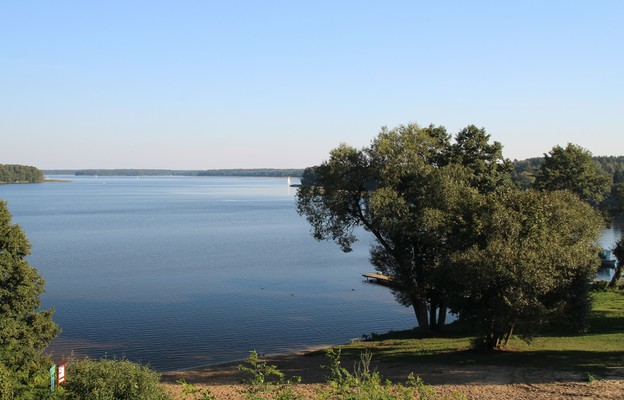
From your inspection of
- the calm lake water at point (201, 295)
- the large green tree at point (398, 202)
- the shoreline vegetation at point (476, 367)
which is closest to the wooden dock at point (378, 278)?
the calm lake water at point (201, 295)

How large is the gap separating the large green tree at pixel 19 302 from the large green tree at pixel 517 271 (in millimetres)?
18000

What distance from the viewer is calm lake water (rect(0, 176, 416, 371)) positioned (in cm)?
3378

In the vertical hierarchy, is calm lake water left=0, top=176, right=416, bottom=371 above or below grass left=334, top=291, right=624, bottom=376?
below

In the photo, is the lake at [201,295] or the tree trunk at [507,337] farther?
the lake at [201,295]

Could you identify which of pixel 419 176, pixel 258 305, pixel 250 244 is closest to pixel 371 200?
pixel 419 176

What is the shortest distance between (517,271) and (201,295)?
3006cm

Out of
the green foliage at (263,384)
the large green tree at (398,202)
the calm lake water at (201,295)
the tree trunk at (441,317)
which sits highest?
the large green tree at (398,202)

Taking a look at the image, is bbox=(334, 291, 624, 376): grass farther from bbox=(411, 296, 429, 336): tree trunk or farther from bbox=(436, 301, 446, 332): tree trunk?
bbox=(411, 296, 429, 336): tree trunk

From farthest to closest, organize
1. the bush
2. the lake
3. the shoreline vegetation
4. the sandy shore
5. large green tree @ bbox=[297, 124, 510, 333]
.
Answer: the lake, large green tree @ bbox=[297, 124, 510, 333], the shoreline vegetation, the sandy shore, the bush

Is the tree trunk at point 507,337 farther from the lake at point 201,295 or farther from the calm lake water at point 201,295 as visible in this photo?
the lake at point 201,295

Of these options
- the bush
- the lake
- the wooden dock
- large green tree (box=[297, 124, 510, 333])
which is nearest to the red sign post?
the bush

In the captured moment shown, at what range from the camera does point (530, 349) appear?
25641mm

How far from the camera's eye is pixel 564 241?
86.7 ft

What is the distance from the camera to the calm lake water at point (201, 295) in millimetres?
33781
